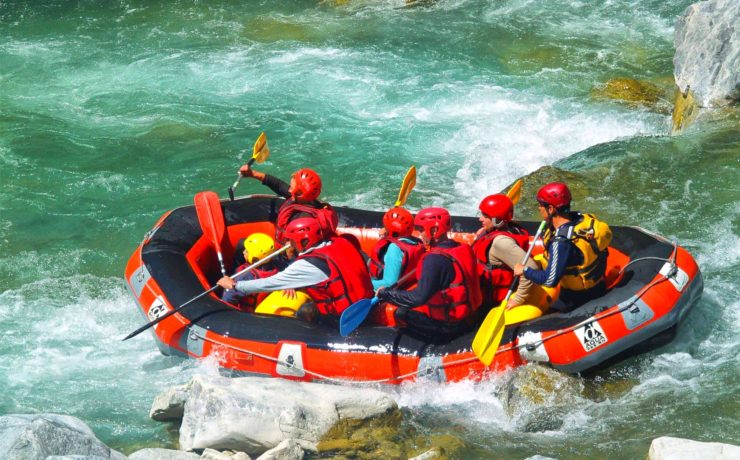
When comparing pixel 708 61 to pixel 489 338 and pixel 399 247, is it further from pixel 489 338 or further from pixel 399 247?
pixel 489 338

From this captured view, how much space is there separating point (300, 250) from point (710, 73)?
683 cm

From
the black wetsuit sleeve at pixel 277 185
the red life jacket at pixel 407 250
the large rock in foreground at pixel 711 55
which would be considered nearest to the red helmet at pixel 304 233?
the red life jacket at pixel 407 250

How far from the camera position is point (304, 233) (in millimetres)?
6488

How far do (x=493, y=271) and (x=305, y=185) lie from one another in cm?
165

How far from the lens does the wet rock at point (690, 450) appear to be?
16.6ft

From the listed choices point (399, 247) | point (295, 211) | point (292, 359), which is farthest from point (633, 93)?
point (292, 359)

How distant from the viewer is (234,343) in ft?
22.1

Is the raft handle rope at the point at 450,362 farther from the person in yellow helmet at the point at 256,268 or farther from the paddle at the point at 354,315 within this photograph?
the person in yellow helmet at the point at 256,268

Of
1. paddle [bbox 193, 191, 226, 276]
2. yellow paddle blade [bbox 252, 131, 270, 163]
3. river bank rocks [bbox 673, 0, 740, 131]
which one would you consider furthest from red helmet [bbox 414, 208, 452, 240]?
river bank rocks [bbox 673, 0, 740, 131]

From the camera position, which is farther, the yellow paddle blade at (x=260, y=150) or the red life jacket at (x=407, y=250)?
the yellow paddle blade at (x=260, y=150)

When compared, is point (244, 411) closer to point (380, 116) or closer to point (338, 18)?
point (380, 116)

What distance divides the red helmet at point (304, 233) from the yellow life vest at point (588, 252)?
159cm

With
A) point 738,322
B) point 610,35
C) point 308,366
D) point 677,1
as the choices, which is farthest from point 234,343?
point 677,1

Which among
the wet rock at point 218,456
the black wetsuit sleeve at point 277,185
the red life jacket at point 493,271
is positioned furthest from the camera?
the black wetsuit sleeve at point 277,185
